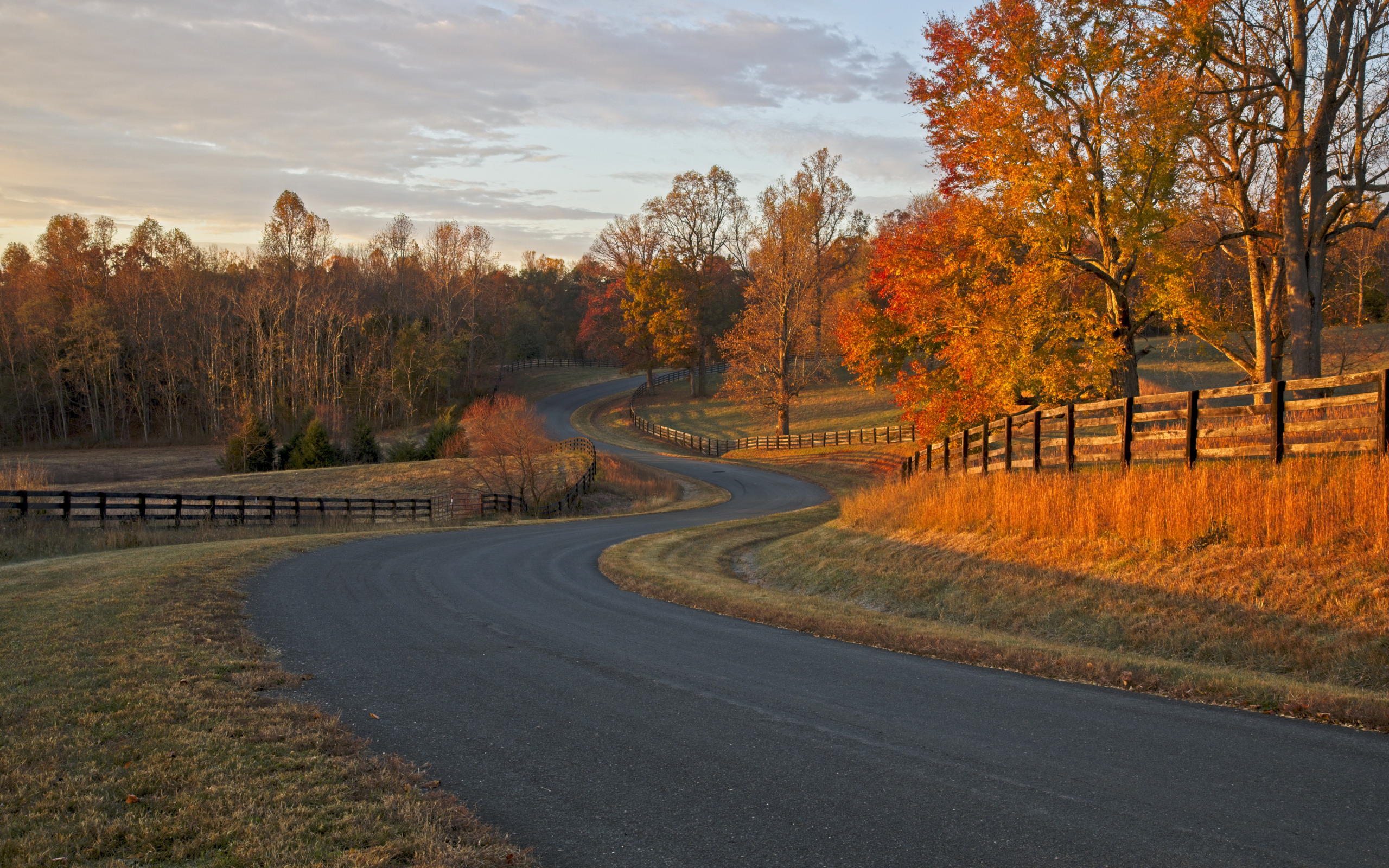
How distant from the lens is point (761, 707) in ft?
24.1

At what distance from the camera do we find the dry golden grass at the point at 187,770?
4.49 m

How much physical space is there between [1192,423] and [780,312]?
39.2m

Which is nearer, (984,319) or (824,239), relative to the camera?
(984,319)

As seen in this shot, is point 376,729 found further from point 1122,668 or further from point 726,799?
point 1122,668

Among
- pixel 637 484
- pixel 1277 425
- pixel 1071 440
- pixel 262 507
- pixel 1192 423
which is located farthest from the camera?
pixel 637 484

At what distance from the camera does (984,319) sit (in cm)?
2131

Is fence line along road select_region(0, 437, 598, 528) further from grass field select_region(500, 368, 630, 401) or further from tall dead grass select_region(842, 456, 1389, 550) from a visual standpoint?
grass field select_region(500, 368, 630, 401)

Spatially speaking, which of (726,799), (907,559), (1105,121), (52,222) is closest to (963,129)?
(1105,121)

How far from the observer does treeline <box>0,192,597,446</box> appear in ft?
221

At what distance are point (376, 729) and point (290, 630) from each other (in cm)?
453

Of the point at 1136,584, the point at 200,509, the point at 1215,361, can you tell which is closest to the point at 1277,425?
the point at 1136,584

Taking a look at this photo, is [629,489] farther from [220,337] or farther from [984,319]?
[220,337]

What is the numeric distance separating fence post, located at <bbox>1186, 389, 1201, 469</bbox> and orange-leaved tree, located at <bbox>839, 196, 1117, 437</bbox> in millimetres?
6227

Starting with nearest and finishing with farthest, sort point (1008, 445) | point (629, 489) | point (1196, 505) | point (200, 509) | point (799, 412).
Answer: point (1196, 505)
point (1008, 445)
point (200, 509)
point (629, 489)
point (799, 412)
